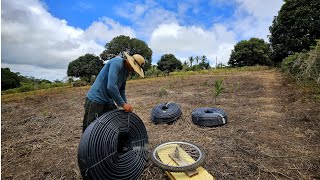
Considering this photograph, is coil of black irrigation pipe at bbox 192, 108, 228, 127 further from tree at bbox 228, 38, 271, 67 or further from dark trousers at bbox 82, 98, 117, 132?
tree at bbox 228, 38, 271, 67

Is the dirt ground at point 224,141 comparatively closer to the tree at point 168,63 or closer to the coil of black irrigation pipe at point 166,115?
Answer: the coil of black irrigation pipe at point 166,115

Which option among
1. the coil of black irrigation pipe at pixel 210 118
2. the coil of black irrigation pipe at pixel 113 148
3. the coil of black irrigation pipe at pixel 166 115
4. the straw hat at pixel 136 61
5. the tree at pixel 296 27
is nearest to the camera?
the coil of black irrigation pipe at pixel 113 148

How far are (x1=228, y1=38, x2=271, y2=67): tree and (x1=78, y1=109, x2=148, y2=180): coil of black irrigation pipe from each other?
111 feet

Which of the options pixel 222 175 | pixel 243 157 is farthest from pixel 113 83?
pixel 243 157

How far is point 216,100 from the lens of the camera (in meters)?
8.27

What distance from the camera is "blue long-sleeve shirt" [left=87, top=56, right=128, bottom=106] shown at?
321 centimetres

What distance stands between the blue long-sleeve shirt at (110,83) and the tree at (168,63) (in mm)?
26923

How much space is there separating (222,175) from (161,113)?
2562 mm

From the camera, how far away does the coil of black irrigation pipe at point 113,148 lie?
9.63 feet

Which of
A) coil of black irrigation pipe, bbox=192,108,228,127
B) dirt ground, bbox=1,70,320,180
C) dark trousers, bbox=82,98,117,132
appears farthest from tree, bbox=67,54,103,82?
dark trousers, bbox=82,98,117,132

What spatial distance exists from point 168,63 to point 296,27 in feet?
46.7

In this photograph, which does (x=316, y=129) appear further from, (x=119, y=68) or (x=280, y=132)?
(x=119, y=68)

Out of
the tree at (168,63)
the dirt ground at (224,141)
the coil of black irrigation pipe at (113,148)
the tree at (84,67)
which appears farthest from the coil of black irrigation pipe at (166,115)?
the tree at (168,63)

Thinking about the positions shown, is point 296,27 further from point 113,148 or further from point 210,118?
point 113,148
